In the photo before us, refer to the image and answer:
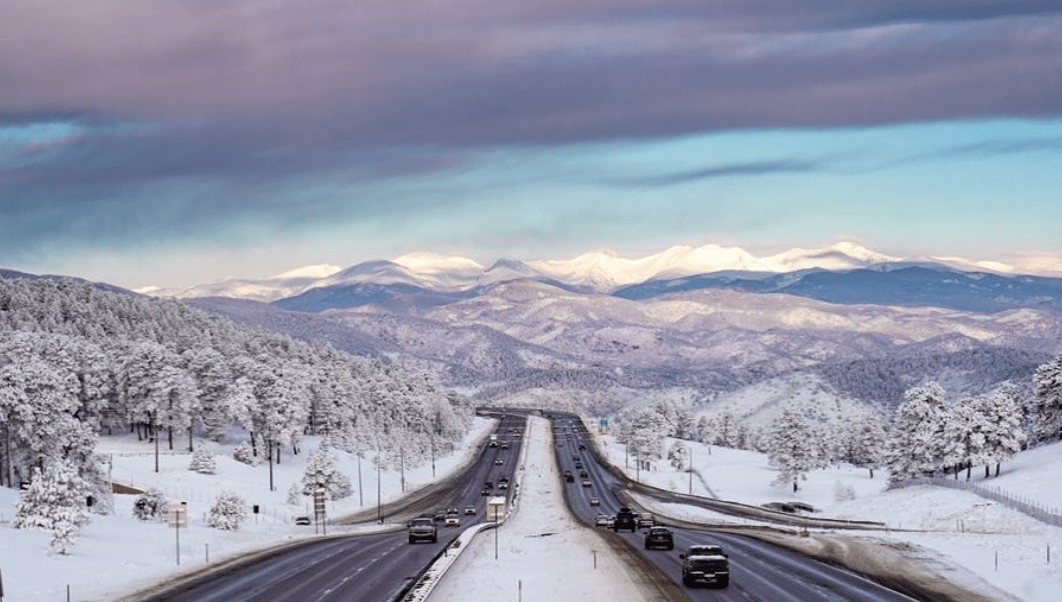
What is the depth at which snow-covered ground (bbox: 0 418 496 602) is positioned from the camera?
205 feet

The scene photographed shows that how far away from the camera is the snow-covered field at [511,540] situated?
61719 mm

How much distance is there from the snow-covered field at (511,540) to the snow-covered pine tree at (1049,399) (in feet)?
26.7

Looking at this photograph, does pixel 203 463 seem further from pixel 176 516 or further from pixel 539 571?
pixel 539 571

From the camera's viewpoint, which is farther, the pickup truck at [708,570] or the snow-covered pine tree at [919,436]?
the snow-covered pine tree at [919,436]

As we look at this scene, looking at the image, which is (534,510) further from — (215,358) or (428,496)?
(215,358)

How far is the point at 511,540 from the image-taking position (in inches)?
3804

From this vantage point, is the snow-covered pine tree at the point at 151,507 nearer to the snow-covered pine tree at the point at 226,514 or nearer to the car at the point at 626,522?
the snow-covered pine tree at the point at 226,514

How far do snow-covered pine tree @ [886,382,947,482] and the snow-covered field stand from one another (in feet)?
25.3

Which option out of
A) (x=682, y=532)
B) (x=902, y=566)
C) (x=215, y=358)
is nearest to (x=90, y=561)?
(x=902, y=566)

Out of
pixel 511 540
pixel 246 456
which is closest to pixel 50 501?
pixel 511 540

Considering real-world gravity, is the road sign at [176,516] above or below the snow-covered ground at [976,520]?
above

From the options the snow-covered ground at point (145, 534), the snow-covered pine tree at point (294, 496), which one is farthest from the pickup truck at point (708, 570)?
the snow-covered pine tree at point (294, 496)

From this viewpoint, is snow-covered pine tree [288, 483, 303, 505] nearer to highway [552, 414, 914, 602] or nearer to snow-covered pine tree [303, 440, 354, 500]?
snow-covered pine tree [303, 440, 354, 500]

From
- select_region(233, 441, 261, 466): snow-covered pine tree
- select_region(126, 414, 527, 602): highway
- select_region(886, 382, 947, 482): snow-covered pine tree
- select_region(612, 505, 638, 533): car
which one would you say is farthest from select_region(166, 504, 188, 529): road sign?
select_region(886, 382, 947, 482): snow-covered pine tree
